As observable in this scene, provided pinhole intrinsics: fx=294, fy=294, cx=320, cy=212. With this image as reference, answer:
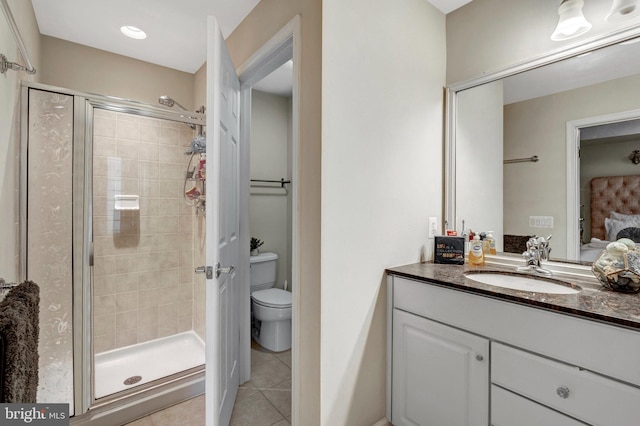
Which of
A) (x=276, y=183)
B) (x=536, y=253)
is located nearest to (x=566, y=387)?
(x=536, y=253)

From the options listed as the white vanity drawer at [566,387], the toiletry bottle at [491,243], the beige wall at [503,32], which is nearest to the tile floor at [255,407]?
the white vanity drawer at [566,387]

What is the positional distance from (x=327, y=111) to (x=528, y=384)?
4.27ft

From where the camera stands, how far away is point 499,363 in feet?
3.68

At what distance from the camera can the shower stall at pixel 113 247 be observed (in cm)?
167

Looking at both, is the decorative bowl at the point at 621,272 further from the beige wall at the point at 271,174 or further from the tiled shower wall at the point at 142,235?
the tiled shower wall at the point at 142,235

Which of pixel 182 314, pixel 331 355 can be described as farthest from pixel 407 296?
pixel 182 314

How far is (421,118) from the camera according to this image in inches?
68.6

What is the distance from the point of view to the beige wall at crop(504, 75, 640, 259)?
1.39 m

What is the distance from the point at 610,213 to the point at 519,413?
39.1 inches

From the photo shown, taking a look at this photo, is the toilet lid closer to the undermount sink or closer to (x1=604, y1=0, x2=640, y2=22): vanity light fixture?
the undermount sink

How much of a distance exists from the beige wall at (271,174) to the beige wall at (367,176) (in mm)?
1837

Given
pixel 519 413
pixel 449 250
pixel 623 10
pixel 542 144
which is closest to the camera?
pixel 519 413

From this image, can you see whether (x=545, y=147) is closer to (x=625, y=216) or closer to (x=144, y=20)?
(x=625, y=216)

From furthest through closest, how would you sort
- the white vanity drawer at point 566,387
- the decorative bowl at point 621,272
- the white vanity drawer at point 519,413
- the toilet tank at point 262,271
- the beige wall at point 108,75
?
1. the toilet tank at point 262,271
2. the beige wall at point 108,75
3. the decorative bowl at point 621,272
4. the white vanity drawer at point 519,413
5. the white vanity drawer at point 566,387
